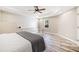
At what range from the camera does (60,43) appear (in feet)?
3.45

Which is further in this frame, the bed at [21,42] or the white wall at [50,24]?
the white wall at [50,24]

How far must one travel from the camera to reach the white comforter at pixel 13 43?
0.94 meters

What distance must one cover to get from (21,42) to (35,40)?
0.17 m

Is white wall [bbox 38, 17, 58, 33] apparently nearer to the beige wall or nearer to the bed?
the beige wall

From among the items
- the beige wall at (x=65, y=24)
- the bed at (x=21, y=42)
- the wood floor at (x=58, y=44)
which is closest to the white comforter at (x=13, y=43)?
the bed at (x=21, y=42)

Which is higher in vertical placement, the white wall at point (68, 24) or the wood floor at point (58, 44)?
the white wall at point (68, 24)

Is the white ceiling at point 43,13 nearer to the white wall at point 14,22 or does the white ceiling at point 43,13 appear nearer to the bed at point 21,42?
the white wall at point 14,22

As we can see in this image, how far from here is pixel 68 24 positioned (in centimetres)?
104

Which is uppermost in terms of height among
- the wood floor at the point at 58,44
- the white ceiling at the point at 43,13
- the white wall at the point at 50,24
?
the white ceiling at the point at 43,13

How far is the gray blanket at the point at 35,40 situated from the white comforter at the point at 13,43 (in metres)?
0.04

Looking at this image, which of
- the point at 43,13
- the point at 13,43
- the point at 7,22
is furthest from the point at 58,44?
the point at 7,22

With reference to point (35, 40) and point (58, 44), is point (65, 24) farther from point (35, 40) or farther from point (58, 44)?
point (35, 40)

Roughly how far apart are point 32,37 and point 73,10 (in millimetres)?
564
